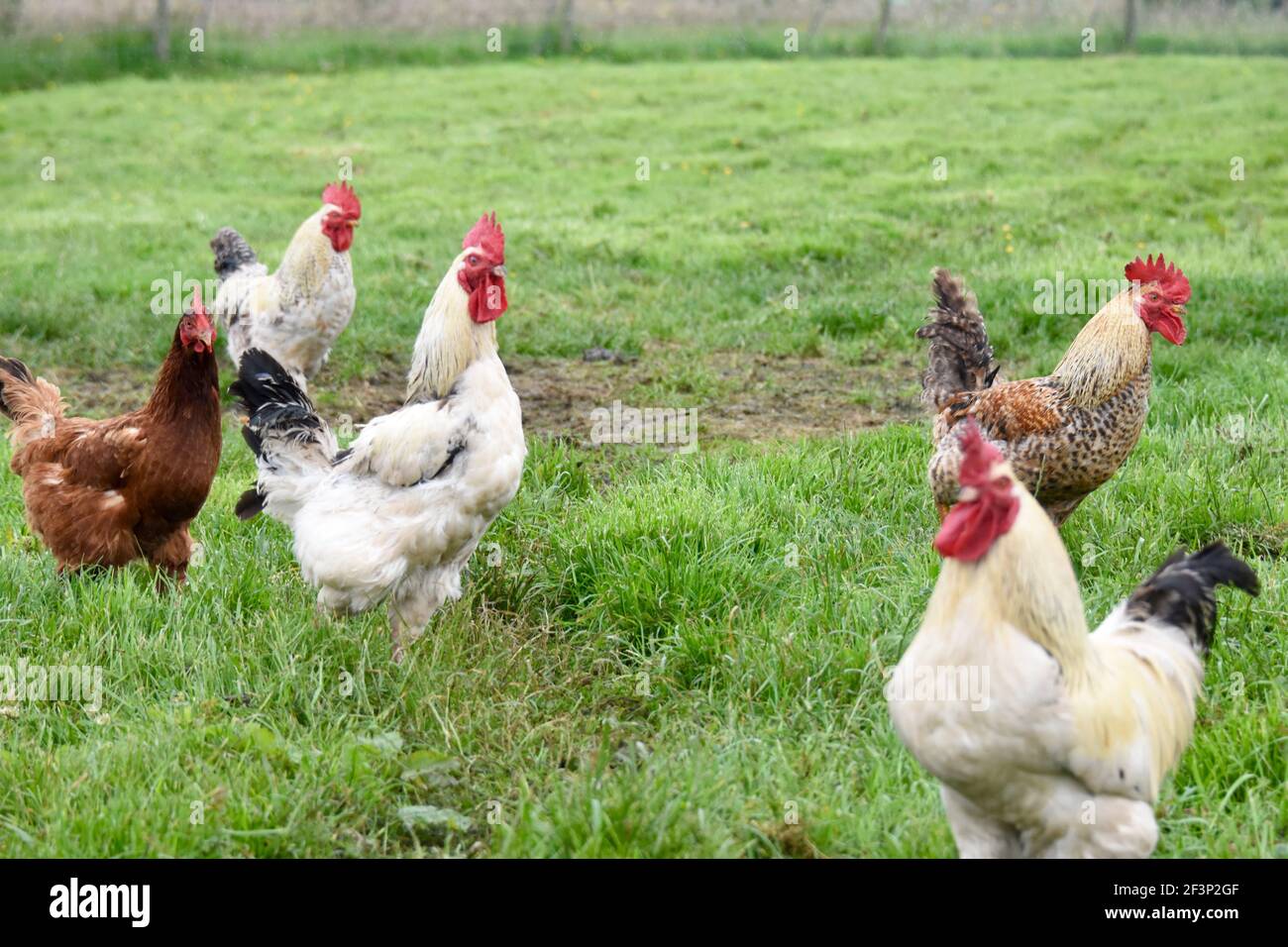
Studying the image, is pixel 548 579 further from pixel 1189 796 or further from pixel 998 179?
pixel 998 179

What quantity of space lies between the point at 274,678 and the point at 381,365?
4.45 m

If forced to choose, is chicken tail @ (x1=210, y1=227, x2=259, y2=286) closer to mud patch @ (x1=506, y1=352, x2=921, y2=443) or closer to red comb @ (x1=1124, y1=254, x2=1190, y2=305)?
mud patch @ (x1=506, y1=352, x2=921, y2=443)

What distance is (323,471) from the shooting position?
486 cm

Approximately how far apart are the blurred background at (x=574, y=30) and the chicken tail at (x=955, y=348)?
16043mm

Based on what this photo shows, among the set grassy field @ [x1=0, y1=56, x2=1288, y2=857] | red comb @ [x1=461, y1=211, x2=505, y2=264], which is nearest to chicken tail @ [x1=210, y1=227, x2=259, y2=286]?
grassy field @ [x1=0, y1=56, x2=1288, y2=857]

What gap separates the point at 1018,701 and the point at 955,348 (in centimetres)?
316

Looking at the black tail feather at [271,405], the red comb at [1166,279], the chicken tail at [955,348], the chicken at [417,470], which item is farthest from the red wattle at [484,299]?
the red comb at [1166,279]

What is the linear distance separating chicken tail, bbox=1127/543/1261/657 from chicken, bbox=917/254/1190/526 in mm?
1437

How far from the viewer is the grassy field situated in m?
3.50

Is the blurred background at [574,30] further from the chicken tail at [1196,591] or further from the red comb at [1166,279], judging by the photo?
the chicken tail at [1196,591]

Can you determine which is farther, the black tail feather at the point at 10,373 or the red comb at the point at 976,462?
the black tail feather at the point at 10,373

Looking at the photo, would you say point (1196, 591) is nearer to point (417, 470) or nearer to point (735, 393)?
point (417, 470)

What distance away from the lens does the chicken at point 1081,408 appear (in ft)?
16.2

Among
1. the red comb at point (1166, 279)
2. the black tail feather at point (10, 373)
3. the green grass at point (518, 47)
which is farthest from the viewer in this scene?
the green grass at point (518, 47)
